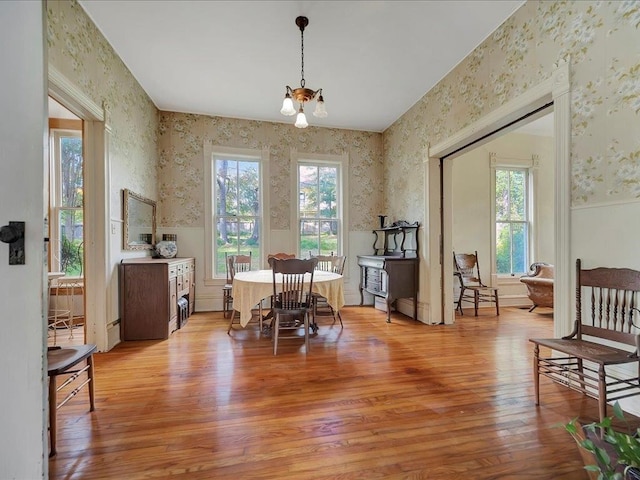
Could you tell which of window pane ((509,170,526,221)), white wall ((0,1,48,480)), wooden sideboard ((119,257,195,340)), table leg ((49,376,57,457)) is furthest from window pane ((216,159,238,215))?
window pane ((509,170,526,221))

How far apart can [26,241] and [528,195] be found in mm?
6515

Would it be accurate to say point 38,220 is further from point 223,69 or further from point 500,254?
point 500,254

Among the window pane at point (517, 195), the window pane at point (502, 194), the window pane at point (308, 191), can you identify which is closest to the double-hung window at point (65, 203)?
the window pane at point (308, 191)

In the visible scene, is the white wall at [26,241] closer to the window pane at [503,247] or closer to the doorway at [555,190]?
the doorway at [555,190]

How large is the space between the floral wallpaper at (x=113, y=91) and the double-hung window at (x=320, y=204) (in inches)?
88.2

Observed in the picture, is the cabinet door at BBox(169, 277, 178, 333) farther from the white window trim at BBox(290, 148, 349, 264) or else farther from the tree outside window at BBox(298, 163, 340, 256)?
the tree outside window at BBox(298, 163, 340, 256)

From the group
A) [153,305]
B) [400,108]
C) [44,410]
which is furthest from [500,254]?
[44,410]

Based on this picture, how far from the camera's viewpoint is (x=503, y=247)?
515cm

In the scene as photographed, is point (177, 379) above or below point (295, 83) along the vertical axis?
below

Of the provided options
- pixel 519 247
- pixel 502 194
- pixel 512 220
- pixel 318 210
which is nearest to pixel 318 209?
pixel 318 210

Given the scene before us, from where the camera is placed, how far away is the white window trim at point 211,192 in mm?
4574

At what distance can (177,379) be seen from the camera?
7.53 feet

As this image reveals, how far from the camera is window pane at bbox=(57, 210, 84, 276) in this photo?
4.24 meters

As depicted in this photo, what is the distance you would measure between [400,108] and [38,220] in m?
4.51
